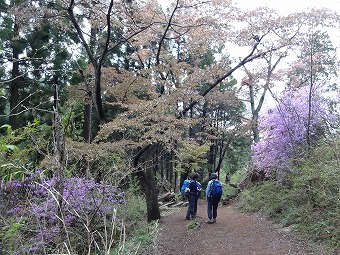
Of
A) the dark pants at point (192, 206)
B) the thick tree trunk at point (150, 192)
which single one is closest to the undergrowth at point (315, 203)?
the dark pants at point (192, 206)

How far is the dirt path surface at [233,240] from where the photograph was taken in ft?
19.7

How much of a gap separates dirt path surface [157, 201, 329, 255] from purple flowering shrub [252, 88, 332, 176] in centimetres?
190

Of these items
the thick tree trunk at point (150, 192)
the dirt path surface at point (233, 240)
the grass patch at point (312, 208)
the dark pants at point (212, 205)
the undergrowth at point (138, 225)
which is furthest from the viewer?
the thick tree trunk at point (150, 192)

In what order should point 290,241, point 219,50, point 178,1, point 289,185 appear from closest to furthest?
point 290,241 → point 178,1 → point 289,185 → point 219,50

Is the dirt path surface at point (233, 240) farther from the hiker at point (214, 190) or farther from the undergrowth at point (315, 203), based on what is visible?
the hiker at point (214, 190)

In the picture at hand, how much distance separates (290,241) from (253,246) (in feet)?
2.41

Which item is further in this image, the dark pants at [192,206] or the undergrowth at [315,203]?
the dark pants at [192,206]

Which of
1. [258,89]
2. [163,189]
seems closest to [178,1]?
[258,89]

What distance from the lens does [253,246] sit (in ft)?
21.2

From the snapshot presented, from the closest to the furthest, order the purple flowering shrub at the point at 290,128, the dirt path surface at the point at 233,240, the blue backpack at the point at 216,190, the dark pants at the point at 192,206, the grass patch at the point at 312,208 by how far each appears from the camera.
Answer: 1. the grass patch at the point at 312,208
2. the dirt path surface at the point at 233,240
3. the purple flowering shrub at the point at 290,128
4. the blue backpack at the point at 216,190
5. the dark pants at the point at 192,206

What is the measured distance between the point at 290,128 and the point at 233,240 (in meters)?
3.62

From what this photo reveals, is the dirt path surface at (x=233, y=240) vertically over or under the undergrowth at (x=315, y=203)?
under

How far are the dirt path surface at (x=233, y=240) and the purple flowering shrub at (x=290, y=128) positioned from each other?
6.22ft

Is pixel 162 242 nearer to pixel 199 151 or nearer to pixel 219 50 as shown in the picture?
pixel 199 151
